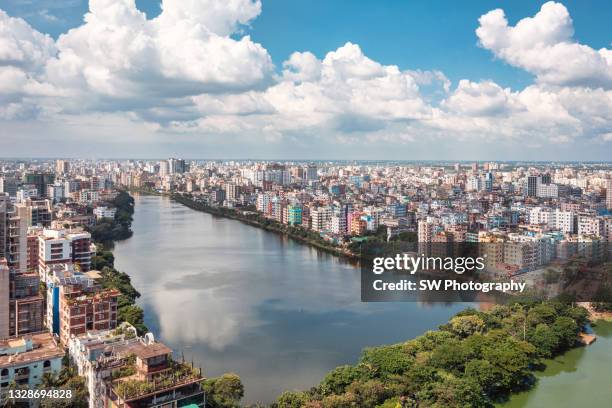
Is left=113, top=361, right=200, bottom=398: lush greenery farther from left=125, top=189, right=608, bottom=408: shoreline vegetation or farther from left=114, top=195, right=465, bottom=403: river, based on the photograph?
left=114, top=195, right=465, bottom=403: river

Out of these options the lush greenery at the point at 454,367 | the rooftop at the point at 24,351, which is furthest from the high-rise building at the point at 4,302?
the lush greenery at the point at 454,367

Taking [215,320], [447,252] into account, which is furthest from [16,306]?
[447,252]

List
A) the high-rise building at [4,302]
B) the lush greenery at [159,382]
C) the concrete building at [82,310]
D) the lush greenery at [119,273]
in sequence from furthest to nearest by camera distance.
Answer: the lush greenery at [119,273] < the high-rise building at [4,302] < the concrete building at [82,310] < the lush greenery at [159,382]

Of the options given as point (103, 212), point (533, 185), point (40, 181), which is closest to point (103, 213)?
point (103, 212)

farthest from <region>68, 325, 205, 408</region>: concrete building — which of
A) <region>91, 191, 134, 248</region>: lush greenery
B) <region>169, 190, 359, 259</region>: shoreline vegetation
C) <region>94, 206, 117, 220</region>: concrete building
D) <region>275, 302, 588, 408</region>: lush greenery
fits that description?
<region>94, 206, 117, 220</region>: concrete building

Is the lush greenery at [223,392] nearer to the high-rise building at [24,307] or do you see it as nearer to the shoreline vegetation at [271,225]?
the high-rise building at [24,307]

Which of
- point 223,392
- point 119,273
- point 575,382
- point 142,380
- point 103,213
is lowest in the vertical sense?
point 575,382

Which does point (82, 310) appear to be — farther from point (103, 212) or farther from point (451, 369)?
point (103, 212)

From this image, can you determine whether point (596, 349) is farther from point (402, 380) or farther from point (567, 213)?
point (567, 213)
